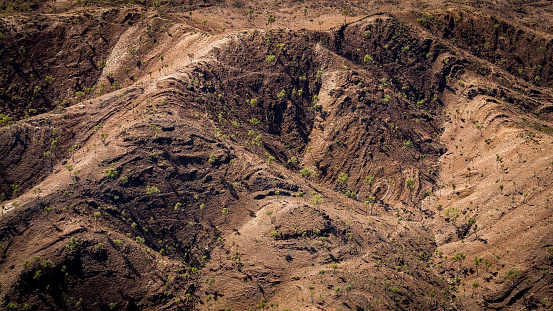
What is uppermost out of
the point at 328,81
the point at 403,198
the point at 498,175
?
Answer: the point at 328,81

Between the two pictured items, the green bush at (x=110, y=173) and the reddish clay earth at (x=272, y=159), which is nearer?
the reddish clay earth at (x=272, y=159)

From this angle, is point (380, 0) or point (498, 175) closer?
point (498, 175)

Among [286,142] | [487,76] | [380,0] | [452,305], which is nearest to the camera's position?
[452,305]

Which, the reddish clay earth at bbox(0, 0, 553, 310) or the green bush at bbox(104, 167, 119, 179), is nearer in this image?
the reddish clay earth at bbox(0, 0, 553, 310)

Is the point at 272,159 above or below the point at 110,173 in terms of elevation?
below

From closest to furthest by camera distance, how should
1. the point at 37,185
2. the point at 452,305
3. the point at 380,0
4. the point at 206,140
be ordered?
1. the point at 452,305
2. the point at 37,185
3. the point at 206,140
4. the point at 380,0

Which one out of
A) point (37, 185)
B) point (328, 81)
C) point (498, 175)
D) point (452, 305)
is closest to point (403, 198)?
point (498, 175)

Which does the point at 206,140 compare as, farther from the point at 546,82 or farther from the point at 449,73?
the point at 546,82

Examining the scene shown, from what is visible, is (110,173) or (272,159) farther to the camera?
(272,159)
